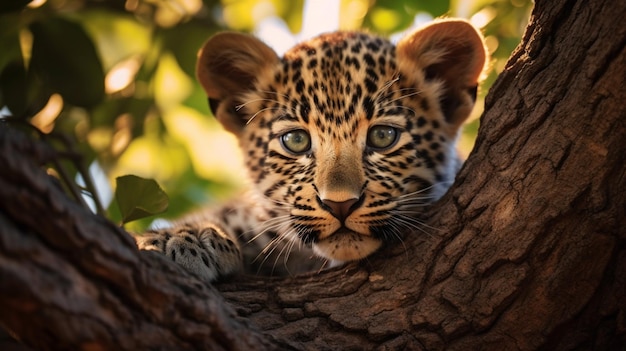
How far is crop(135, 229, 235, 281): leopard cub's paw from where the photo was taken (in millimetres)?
3850

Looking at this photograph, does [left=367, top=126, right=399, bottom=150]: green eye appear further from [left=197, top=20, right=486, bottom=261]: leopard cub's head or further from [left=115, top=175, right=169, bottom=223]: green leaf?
[left=115, top=175, right=169, bottom=223]: green leaf

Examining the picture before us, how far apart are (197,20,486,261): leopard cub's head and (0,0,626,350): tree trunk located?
37 centimetres

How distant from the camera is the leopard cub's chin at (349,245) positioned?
3840 millimetres

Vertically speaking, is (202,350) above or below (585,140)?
below

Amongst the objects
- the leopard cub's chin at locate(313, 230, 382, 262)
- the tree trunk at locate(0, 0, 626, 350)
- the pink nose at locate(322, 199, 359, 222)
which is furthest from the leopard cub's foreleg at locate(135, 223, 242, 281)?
the pink nose at locate(322, 199, 359, 222)

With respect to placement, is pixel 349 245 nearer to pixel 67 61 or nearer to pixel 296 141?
pixel 296 141

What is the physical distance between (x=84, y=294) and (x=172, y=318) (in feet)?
1.32

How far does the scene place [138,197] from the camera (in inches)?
139

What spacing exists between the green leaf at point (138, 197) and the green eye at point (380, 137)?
4.68 ft

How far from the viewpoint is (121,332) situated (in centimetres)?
244

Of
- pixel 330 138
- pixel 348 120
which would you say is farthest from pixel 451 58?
pixel 330 138

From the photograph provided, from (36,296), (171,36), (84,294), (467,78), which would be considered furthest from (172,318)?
(171,36)

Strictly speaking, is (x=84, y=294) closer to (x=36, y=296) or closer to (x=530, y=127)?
(x=36, y=296)

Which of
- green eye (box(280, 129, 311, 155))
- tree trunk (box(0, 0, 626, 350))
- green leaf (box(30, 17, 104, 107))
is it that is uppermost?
green leaf (box(30, 17, 104, 107))
